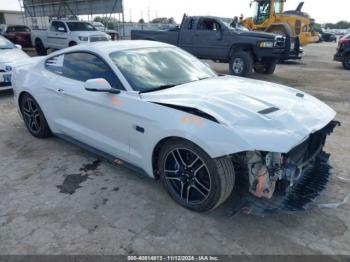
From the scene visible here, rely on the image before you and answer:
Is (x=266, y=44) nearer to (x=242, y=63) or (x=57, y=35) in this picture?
(x=242, y=63)

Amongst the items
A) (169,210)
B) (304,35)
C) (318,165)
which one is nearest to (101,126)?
(169,210)

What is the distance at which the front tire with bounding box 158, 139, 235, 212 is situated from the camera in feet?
8.86

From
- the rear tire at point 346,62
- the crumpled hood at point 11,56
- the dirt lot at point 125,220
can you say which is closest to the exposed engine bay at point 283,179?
the dirt lot at point 125,220

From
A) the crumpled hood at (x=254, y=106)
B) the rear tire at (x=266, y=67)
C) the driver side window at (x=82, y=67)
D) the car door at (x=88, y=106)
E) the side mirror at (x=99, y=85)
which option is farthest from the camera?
the rear tire at (x=266, y=67)

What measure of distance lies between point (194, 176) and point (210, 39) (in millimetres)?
8800

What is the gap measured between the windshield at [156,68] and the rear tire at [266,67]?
791cm

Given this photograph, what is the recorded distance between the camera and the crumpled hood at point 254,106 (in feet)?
8.45

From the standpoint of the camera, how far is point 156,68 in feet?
11.9

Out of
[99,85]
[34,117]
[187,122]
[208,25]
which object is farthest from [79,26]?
[187,122]

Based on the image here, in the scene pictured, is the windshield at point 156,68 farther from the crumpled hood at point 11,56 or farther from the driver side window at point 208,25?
the driver side window at point 208,25


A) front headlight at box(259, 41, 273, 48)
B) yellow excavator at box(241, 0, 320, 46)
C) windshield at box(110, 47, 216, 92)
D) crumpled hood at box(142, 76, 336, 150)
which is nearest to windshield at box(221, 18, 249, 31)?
front headlight at box(259, 41, 273, 48)

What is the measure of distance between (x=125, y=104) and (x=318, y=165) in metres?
2.24

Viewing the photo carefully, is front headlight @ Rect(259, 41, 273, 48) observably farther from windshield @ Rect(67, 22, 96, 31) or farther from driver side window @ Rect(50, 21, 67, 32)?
driver side window @ Rect(50, 21, 67, 32)

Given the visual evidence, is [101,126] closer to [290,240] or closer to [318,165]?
[290,240]
